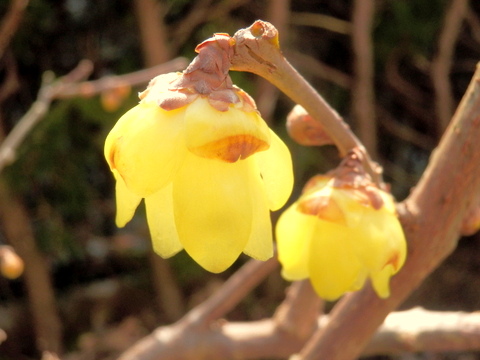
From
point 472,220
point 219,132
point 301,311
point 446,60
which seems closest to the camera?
point 219,132

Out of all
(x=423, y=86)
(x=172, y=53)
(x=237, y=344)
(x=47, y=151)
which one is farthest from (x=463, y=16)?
(x=237, y=344)

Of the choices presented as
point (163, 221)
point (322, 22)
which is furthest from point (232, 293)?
point (322, 22)

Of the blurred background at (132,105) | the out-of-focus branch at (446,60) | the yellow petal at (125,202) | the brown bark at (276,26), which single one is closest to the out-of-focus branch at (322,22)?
the blurred background at (132,105)

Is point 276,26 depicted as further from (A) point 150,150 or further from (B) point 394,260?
(A) point 150,150

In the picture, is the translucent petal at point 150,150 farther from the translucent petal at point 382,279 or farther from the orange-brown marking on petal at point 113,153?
the translucent petal at point 382,279

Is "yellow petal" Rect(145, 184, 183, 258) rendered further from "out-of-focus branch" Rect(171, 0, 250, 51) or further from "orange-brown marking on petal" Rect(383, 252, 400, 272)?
"out-of-focus branch" Rect(171, 0, 250, 51)

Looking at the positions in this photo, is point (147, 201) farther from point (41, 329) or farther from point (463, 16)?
point (463, 16)
